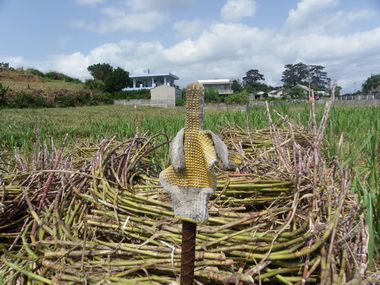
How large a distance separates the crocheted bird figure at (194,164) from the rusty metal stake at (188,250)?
48 mm

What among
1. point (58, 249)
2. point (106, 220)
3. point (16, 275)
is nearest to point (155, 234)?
point (106, 220)

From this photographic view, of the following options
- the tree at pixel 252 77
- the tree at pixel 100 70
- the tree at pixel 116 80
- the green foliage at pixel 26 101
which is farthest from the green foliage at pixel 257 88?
the green foliage at pixel 26 101

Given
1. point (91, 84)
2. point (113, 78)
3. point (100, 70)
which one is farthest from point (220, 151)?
point (100, 70)

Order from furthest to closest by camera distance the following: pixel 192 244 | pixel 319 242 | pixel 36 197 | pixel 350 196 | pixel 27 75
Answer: pixel 27 75 → pixel 36 197 → pixel 350 196 → pixel 319 242 → pixel 192 244

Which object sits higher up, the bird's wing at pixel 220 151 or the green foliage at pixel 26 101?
the green foliage at pixel 26 101

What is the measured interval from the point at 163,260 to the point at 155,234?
0.14 metres

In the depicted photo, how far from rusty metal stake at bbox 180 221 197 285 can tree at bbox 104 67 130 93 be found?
5719cm

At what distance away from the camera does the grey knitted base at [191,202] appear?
89 cm

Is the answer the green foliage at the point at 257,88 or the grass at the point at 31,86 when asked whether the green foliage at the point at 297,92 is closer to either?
the grass at the point at 31,86

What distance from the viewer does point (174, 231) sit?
1.36 m

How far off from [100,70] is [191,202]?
226 ft

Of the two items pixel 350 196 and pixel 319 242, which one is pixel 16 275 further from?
pixel 350 196

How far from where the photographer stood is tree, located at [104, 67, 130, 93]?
5719 cm

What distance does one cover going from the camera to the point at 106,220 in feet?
4.86
